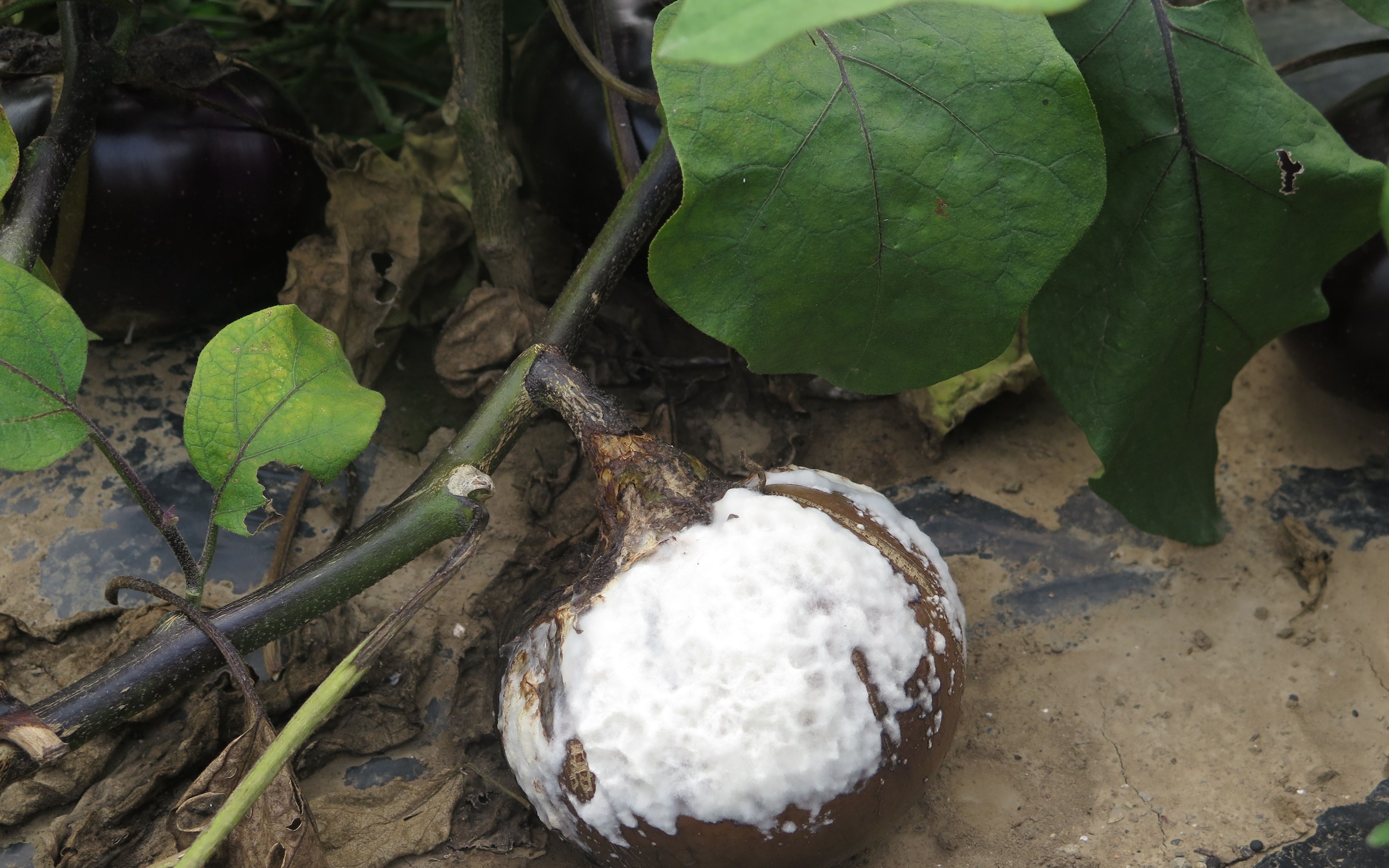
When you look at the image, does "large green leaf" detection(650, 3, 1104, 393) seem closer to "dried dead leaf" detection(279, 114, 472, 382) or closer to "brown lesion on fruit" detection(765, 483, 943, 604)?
"brown lesion on fruit" detection(765, 483, 943, 604)

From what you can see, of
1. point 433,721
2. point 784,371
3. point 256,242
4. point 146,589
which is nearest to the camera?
point 146,589

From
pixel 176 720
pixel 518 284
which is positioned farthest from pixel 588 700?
pixel 518 284

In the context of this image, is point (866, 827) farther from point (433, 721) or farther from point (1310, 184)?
point (1310, 184)

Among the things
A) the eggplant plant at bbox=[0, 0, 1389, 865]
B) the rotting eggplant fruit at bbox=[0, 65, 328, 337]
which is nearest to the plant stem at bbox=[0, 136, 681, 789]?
the eggplant plant at bbox=[0, 0, 1389, 865]

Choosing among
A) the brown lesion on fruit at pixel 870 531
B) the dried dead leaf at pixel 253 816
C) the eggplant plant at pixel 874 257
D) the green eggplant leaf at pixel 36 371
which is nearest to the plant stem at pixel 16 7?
the eggplant plant at pixel 874 257

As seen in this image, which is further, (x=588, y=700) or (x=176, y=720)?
(x=176, y=720)

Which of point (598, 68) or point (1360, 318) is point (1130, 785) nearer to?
point (1360, 318)

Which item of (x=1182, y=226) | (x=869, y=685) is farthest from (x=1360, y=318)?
(x=869, y=685)
